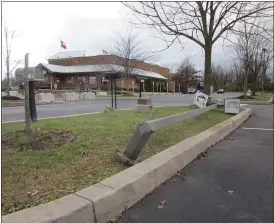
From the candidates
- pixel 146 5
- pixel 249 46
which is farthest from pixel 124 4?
pixel 249 46

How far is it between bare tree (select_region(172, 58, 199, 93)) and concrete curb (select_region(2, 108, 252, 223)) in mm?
85344

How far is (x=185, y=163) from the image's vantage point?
5.16 m

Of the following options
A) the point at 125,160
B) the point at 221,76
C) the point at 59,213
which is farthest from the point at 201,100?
the point at 221,76

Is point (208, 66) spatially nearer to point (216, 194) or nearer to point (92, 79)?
point (216, 194)

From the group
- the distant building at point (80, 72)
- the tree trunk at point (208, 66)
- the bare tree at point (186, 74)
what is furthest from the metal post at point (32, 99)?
the bare tree at point (186, 74)

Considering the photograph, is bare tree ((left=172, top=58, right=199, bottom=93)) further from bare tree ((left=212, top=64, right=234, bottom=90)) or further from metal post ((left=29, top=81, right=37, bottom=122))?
metal post ((left=29, top=81, right=37, bottom=122))

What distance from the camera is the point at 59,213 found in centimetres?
258

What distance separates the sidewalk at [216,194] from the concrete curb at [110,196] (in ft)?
0.42

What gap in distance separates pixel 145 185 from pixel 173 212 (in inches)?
22.3

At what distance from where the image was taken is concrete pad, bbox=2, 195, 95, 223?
246 cm

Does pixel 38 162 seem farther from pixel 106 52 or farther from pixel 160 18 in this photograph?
pixel 106 52

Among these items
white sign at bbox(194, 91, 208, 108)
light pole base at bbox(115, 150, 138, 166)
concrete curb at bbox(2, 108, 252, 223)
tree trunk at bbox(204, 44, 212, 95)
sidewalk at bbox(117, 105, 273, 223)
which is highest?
tree trunk at bbox(204, 44, 212, 95)

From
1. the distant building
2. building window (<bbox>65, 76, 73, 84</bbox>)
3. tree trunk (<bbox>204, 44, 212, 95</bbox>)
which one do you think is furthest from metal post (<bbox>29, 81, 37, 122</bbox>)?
building window (<bbox>65, 76, 73, 84</bbox>)

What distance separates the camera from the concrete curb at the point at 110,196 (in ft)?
8.37
